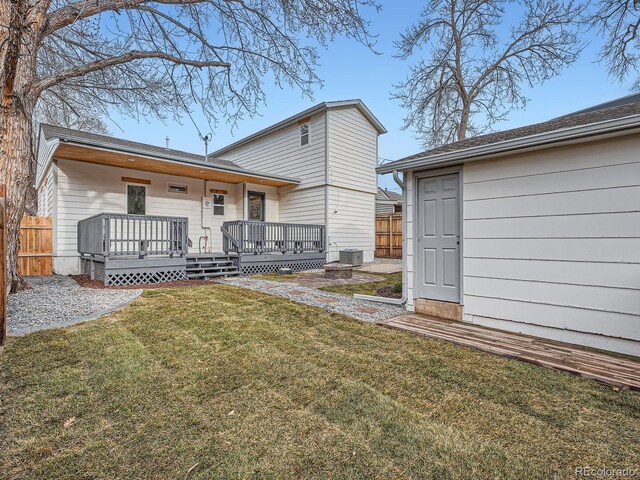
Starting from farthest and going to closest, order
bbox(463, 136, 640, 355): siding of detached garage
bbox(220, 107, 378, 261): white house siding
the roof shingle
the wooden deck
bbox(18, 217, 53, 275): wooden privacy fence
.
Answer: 1. bbox(220, 107, 378, 261): white house siding
2. bbox(18, 217, 53, 275): wooden privacy fence
3. the roof shingle
4. bbox(463, 136, 640, 355): siding of detached garage
5. the wooden deck

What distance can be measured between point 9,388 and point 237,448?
2110 millimetres

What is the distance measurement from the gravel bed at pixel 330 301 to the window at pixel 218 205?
4477 mm

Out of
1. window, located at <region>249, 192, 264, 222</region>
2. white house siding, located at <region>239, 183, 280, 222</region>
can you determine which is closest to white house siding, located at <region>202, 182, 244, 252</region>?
window, located at <region>249, 192, 264, 222</region>

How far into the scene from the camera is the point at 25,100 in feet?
19.5

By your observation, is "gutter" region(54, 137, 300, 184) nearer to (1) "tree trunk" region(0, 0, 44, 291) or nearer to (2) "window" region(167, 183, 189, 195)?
(1) "tree trunk" region(0, 0, 44, 291)

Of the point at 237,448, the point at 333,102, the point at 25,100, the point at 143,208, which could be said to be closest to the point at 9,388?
the point at 237,448

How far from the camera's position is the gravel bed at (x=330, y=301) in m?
4.97

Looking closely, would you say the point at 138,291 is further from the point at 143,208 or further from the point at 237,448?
the point at 237,448

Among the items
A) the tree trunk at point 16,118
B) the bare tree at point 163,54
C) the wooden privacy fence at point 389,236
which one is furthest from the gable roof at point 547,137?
the wooden privacy fence at point 389,236

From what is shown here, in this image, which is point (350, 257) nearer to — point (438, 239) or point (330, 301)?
point (330, 301)

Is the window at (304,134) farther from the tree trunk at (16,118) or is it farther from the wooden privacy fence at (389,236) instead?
the tree trunk at (16,118)

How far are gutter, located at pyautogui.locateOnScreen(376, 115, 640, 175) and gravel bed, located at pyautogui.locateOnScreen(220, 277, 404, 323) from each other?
234 cm

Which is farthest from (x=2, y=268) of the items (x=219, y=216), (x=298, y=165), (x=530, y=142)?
(x=298, y=165)

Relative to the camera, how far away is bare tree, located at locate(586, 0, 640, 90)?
9883 mm
